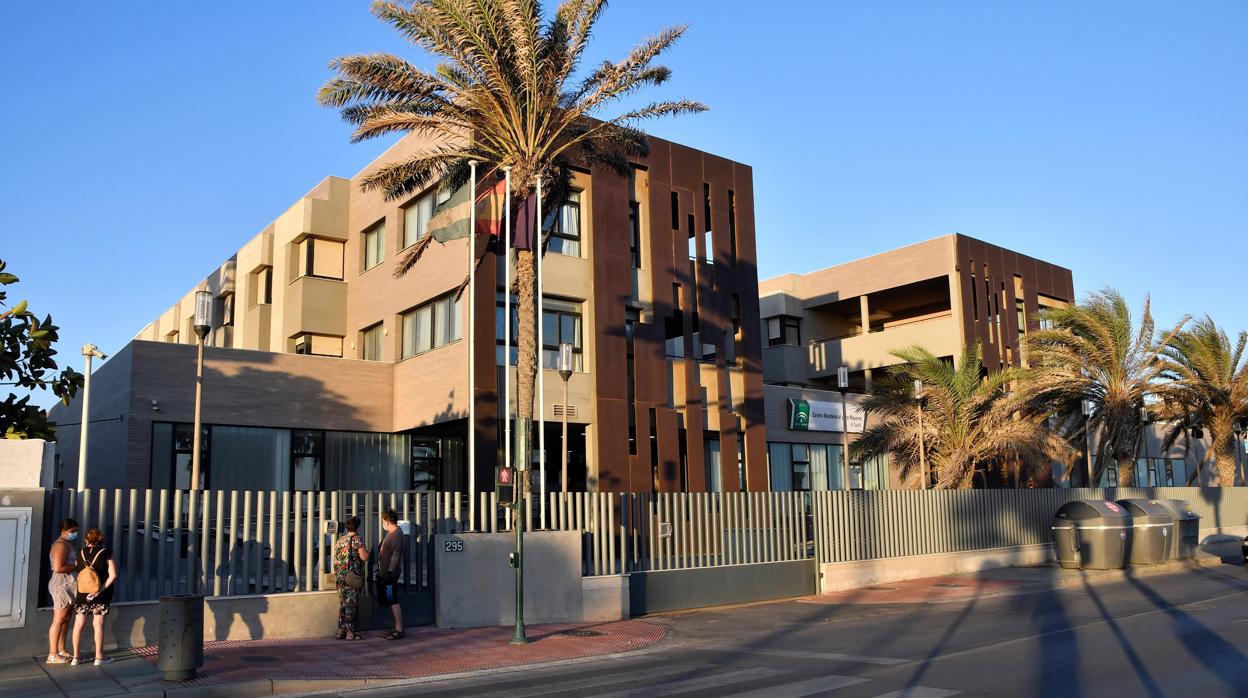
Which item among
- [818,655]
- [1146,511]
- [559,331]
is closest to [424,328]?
[559,331]

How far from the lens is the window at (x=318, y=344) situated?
105ft

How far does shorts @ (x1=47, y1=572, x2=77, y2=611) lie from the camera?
469 inches

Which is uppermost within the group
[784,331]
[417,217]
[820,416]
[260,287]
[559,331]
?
[417,217]

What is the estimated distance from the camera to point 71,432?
30.3 metres

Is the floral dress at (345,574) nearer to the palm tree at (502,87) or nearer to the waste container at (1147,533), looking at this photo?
the palm tree at (502,87)

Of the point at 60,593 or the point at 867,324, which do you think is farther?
the point at 867,324

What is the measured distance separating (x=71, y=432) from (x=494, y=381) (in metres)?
14.2

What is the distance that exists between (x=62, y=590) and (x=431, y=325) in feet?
52.9

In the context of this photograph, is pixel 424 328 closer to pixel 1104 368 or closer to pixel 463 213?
pixel 463 213

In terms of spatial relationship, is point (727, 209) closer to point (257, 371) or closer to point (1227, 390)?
point (257, 371)

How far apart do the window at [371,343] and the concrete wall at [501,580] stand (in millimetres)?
14664

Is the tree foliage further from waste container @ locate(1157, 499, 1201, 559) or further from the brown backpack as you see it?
waste container @ locate(1157, 499, 1201, 559)

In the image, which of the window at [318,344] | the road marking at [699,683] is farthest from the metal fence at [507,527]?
the window at [318,344]

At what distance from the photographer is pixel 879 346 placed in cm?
4231
